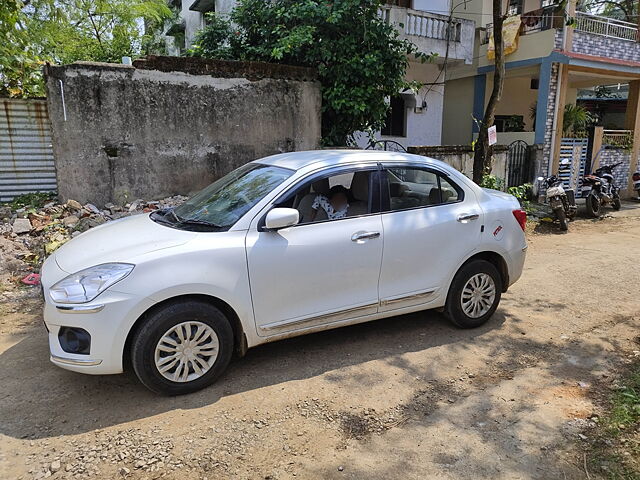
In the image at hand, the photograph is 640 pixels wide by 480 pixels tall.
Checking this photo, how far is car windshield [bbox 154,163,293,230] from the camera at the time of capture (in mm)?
3643

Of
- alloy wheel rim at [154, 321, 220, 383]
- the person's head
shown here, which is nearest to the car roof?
the person's head

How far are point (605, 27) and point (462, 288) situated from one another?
41.4 feet

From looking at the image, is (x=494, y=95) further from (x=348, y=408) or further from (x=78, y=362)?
(x=78, y=362)

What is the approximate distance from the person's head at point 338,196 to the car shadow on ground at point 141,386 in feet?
3.94

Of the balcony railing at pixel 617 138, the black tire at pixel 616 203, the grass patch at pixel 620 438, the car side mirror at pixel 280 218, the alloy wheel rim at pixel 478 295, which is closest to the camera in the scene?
the grass patch at pixel 620 438

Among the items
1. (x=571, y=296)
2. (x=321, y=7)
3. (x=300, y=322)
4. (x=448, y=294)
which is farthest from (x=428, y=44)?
(x=300, y=322)

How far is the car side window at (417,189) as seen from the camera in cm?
416

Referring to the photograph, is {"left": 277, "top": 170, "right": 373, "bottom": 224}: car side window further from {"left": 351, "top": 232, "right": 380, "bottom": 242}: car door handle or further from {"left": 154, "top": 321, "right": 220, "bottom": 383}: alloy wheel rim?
{"left": 154, "top": 321, "right": 220, "bottom": 383}: alloy wheel rim

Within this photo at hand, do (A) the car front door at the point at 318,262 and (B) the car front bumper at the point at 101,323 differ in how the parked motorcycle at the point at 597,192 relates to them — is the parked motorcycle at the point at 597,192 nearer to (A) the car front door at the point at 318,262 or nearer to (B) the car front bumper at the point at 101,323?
(A) the car front door at the point at 318,262

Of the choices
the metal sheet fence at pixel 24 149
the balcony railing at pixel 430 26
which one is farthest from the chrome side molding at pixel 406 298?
the balcony railing at pixel 430 26

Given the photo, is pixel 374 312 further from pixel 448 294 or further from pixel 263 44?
pixel 263 44

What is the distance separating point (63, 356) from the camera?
125 inches

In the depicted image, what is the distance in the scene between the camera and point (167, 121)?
768cm

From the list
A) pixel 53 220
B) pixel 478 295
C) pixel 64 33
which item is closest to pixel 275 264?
pixel 478 295
